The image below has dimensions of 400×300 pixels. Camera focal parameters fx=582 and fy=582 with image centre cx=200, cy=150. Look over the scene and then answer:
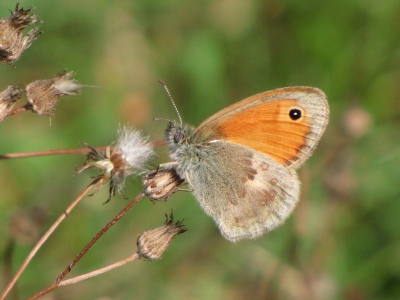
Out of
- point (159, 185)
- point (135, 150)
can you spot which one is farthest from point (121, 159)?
point (159, 185)

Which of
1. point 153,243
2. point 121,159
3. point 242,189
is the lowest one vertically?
point 242,189

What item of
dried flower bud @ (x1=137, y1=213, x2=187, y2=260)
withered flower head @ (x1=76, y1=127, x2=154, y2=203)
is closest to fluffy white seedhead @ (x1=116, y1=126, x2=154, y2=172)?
withered flower head @ (x1=76, y1=127, x2=154, y2=203)

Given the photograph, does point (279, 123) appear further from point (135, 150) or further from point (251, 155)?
point (135, 150)

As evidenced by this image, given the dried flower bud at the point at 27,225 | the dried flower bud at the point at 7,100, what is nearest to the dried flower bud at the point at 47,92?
the dried flower bud at the point at 7,100

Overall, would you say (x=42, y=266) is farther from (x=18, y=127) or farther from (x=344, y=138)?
(x=344, y=138)

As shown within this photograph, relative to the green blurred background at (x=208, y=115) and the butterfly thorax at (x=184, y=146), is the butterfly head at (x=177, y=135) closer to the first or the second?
the butterfly thorax at (x=184, y=146)

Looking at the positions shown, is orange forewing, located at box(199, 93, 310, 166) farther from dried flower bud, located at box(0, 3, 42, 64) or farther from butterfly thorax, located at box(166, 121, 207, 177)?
dried flower bud, located at box(0, 3, 42, 64)

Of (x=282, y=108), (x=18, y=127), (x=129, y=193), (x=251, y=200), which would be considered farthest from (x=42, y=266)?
(x=282, y=108)
